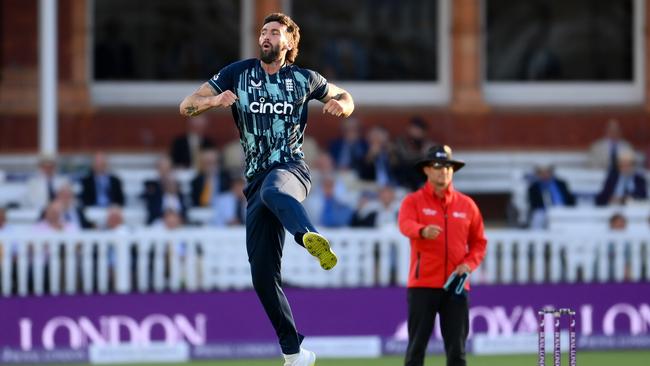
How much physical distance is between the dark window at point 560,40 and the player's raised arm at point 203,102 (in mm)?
10582

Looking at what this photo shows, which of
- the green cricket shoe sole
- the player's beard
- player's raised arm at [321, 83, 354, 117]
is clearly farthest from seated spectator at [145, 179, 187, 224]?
the green cricket shoe sole

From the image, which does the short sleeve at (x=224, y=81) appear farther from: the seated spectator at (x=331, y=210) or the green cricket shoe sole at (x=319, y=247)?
the seated spectator at (x=331, y=210)

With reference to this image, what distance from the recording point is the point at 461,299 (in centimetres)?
1104

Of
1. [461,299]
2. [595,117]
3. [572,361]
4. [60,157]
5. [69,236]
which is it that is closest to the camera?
[572,361]

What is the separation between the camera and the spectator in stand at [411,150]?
1667cm

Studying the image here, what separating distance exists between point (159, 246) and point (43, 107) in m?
2.43

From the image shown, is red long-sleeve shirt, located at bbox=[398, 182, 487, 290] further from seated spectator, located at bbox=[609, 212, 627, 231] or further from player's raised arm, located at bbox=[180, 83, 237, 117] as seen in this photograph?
seated spectator, located at bbox=[609, 212, 627, 231]

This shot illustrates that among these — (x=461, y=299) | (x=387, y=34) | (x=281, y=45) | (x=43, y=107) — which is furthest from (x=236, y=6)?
(x=281, y=45)

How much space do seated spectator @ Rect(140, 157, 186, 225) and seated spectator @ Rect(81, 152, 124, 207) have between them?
269 mm

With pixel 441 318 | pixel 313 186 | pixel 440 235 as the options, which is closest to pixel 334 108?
pixel 440 235

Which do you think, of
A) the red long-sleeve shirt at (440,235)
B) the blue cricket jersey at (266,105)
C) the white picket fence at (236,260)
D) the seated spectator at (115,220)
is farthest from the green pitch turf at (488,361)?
the blue cricket jersey at (266,105)

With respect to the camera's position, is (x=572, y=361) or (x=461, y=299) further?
(x=461, y=299)

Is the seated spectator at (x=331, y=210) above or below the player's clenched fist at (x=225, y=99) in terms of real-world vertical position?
below

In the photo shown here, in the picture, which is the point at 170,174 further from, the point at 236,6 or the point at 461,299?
the point at 461,299
